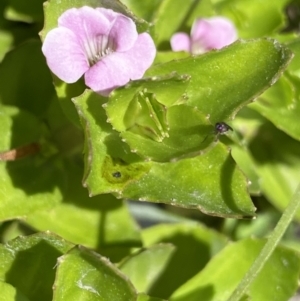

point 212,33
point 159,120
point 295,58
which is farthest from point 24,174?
point 295,58

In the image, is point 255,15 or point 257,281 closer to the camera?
point 257,281

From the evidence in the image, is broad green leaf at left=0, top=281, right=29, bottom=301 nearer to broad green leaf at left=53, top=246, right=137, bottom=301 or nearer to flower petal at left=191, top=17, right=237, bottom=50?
broad green leaf at left=53, top=246, right=137, bottom=301

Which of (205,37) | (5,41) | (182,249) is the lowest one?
(182,249)

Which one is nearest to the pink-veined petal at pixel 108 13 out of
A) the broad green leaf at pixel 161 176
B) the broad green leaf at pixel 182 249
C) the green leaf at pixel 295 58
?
the broad green leaf at pixel 161 176

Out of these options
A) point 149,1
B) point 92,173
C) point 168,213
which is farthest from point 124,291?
point 168,213

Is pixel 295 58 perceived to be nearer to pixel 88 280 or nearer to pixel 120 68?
pixel 120 68

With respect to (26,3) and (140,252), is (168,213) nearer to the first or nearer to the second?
(140,252)
